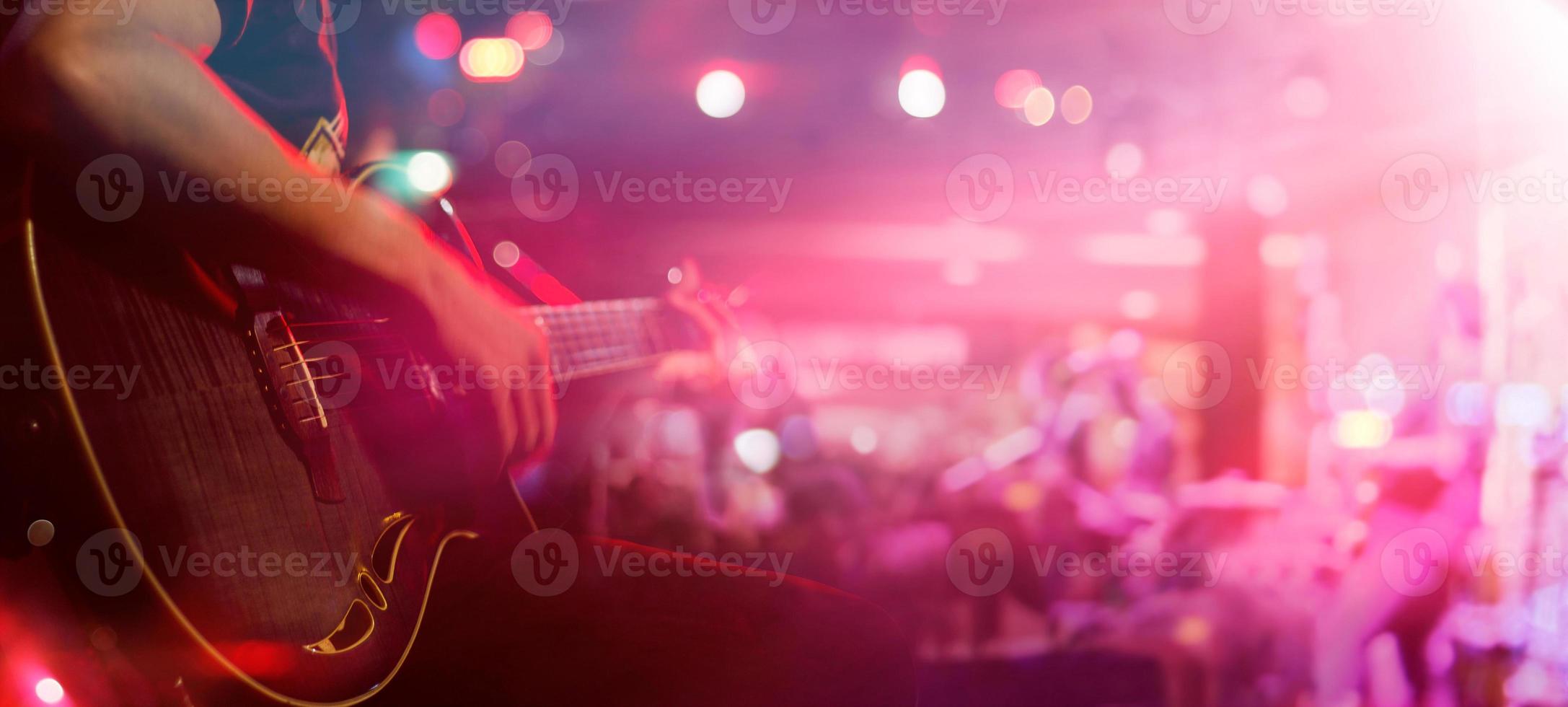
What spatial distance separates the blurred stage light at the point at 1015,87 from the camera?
436 centimetres

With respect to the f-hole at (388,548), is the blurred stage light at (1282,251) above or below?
above

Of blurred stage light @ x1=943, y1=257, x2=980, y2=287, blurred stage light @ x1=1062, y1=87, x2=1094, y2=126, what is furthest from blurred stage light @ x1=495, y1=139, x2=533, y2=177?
blurred stage light @ x1=943, y1=257, x2=980, y2=287

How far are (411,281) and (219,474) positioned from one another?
0.31 m

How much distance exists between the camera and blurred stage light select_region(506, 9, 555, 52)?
118 inches

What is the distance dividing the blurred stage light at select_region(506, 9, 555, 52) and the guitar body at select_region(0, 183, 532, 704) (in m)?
2.45

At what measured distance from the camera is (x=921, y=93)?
13.9 feet

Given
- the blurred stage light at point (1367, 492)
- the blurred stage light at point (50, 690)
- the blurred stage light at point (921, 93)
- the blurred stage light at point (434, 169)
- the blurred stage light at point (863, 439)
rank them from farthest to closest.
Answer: the blurred stage light at point (863, 439), the blurred stage light at point (921, 93), the blurred stage light at point (1367, 492), the blurred stage light at point (434, 169), the blurred stage light at point (50, 690)

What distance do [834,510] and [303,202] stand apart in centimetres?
360

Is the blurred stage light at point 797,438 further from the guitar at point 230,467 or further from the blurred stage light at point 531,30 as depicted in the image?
the guitar at point 230,467

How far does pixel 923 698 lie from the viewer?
3031mm

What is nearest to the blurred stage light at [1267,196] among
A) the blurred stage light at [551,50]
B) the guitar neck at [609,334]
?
the blurred stage light at [551,50]

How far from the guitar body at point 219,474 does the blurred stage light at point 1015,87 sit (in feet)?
13.9

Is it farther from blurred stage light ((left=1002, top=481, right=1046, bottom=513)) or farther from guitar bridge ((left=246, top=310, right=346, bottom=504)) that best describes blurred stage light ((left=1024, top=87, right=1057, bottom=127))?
guitar bridge ((left=246, top=310, right=346, bottom=504))

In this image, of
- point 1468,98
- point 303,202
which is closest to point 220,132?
point 303,202
